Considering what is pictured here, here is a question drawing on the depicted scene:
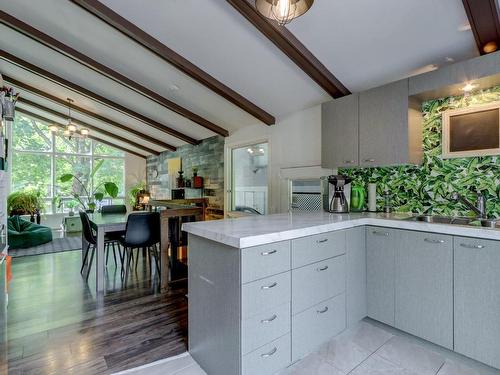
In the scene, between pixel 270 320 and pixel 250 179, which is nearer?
pixel 270 320

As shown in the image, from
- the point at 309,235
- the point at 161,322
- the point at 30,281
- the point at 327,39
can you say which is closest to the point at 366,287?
the point at 309,235

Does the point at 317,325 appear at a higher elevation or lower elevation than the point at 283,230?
lower

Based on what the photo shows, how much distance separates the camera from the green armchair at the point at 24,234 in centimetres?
492

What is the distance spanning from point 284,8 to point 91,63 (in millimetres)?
3303

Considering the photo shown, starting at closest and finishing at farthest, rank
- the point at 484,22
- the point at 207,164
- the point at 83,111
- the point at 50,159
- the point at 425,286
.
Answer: the point at 484,22, the point at 425,286, the point at 207,164, the point at 83,111, the point at 50,159

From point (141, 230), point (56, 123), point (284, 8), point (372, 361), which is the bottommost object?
point (372, 361)

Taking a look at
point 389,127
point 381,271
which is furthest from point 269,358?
point 389,127

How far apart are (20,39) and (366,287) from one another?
5.40 meters

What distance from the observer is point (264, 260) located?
1.53 metres

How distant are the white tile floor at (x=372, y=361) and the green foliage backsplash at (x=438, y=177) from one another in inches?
44.1

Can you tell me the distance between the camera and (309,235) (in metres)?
1.79

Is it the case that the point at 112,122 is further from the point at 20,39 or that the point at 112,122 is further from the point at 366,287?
the point at 366,287

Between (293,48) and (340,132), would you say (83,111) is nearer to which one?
(293,48)

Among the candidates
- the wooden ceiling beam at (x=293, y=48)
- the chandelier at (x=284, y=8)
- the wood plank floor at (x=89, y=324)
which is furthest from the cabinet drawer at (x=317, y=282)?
the wooden ceiling beam at (x=293, y=48)
